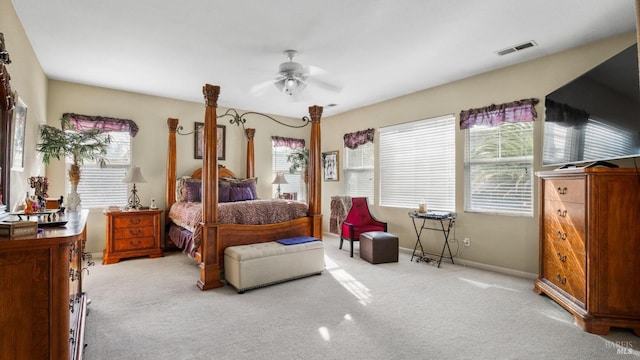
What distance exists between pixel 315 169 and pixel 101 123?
3434 millimetres

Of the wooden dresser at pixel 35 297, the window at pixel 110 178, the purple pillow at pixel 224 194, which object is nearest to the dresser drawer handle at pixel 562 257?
the wooden dresser at pixel 35 297

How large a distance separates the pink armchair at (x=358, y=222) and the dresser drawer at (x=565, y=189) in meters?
2.40

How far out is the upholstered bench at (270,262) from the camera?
3.25 meters

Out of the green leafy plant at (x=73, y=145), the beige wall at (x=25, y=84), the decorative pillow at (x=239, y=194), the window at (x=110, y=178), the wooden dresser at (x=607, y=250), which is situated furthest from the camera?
the decorative pillow at (x=239, y=194)

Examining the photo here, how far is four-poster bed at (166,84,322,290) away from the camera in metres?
3.40

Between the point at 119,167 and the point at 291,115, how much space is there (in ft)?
11.3

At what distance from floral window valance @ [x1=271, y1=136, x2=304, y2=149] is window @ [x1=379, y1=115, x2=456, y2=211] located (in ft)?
6.86

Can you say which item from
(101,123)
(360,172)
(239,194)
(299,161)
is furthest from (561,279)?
(101,123)

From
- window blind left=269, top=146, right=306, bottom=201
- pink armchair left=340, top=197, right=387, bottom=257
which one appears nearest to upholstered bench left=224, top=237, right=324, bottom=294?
pink armchair left=340, top=197, right=387, bottom=257

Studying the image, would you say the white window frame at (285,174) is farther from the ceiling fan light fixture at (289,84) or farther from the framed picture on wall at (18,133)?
the framed picture on wall at (18,133)

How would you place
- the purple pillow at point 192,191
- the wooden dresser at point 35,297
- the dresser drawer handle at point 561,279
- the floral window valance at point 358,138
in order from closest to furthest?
1. the wooden dresser at point 35,297
2. the dresser drawer handle at point 561,279
3. the purple pillow at point 192,191
4. the floral window valance at point 358,138

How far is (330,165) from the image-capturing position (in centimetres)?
671

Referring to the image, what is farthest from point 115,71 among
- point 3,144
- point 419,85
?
point 419,85

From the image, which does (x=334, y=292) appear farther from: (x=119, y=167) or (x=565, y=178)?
(x=119, y=167)
